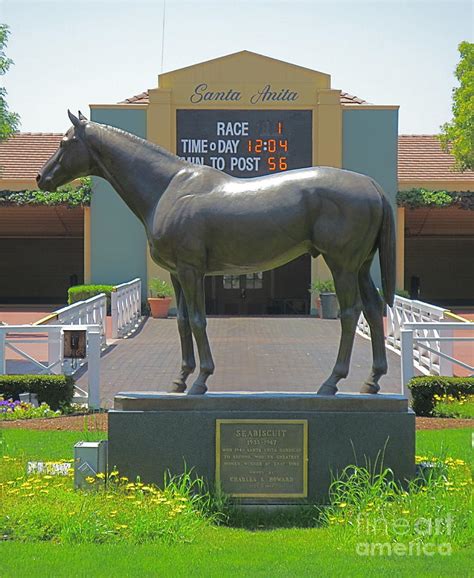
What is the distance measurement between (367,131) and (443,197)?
10.5ft

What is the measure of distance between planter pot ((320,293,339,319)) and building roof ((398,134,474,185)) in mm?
5621

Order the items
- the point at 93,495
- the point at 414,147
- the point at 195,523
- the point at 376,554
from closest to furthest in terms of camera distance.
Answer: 1. the point at 376,554
2. the point at 195,523
3. the point at 93,495
4. the point at 414,147

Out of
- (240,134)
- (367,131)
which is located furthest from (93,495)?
(367,131)

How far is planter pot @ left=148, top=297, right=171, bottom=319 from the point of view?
27219mm

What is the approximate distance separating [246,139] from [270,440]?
71.5 ft

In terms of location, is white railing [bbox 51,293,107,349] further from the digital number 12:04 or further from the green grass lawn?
the digital number 12:04

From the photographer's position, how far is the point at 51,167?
718 centimetres

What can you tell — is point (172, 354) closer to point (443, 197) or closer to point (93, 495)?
point (93, 495)

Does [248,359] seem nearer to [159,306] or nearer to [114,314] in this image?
[114,314]

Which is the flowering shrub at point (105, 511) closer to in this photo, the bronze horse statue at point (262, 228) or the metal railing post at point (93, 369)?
the bronze horse statue at point (262, 228)

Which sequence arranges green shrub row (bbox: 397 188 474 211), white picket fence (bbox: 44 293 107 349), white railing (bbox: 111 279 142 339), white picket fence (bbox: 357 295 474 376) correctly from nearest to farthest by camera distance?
1. white picket fence (bbox: 357 295 474 376)
2. white picket fence (bbox: 44 293 107 349)
3. white railing (bbox: 111 279 142 339)
4. green shrub row (bbox: 397 188 474 211)

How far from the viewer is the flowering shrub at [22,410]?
11031 mm

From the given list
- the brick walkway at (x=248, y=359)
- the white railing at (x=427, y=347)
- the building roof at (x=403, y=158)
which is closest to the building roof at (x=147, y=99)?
the building roof at (x=403, y=158)
